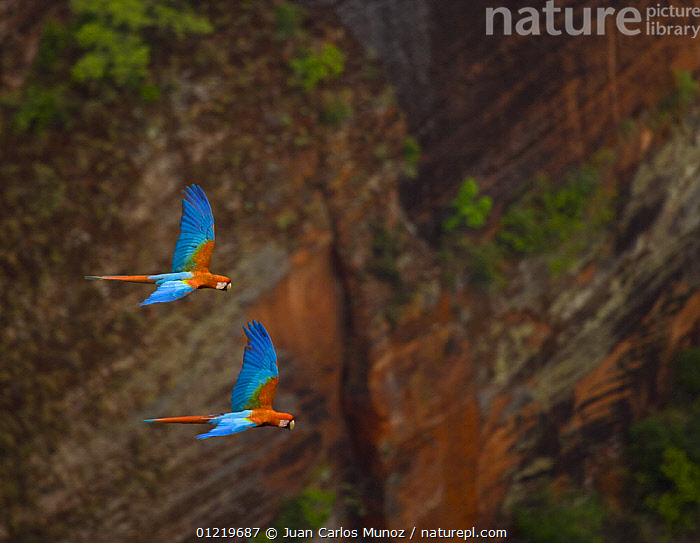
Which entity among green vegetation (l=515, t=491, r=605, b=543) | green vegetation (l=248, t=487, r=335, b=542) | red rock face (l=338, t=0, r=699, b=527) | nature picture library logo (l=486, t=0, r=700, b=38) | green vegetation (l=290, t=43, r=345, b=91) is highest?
nature picture library logo (l=486, t=0, r=700, b=38)

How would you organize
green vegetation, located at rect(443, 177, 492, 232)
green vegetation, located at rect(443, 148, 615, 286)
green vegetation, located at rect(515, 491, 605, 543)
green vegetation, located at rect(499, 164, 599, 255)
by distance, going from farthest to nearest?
green vegetation, located at rect(515, 491, 605, 543) < green vegetation, located at rect(499, 164, 599, 255) < green vegetation, located at rect(443, 148, 615, 286) < green vegetation, located at rect(443, 177, 492, 232)

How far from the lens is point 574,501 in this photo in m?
28.5

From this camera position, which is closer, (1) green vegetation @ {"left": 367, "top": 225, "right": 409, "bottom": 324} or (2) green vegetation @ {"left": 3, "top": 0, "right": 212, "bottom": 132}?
(2) green vegetation @ {"left": 3, "top": 0, "right": 212, "bottom": 132}

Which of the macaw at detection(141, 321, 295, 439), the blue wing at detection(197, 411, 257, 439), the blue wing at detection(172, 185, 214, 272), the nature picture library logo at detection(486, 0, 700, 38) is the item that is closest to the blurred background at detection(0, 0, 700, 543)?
the nature picture library logo at detection(486, 0, 700, 38)

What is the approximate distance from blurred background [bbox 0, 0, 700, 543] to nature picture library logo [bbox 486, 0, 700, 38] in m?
0.21

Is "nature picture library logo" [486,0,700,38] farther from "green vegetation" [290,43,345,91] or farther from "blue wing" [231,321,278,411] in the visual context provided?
"blue wing" [231,321,278,411]

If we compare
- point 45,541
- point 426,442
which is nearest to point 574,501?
point 426,442

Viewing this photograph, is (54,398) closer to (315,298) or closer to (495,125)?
(315,298)

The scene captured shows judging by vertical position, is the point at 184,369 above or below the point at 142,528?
above

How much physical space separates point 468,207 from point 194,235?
1593cm

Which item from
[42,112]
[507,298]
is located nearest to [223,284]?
[42,112]

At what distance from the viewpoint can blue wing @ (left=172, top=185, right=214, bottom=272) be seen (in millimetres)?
8211

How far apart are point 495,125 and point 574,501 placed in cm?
1196

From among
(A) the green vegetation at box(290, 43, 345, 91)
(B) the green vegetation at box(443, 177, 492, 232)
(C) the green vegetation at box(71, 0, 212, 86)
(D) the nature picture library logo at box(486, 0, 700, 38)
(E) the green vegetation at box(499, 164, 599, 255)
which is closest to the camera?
(C) the green vegetation at box(71, 0, 212, 86)
